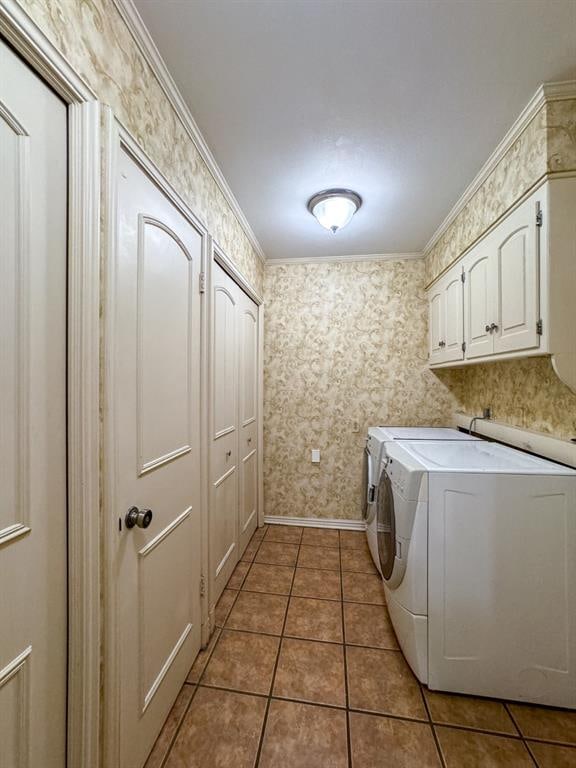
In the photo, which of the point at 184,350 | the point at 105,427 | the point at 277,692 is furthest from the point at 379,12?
the point at 277,692

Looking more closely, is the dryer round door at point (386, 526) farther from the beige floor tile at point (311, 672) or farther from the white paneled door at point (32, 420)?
the white paneled door at point (32, 420)

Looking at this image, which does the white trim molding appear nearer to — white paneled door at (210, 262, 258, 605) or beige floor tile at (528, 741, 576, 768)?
beige floor tile at (528, 741, 576, 768)

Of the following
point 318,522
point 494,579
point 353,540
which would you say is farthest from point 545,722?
point 318,522

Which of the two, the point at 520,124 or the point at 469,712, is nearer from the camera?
the point at 469,712

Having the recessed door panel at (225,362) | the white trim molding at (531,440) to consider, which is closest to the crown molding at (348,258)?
the recessed door panel at (225,362)

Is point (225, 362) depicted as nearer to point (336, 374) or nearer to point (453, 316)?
point (336, 374)

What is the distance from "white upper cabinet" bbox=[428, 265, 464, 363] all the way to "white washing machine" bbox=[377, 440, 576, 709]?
1021 mm

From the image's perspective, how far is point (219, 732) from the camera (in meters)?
1.20

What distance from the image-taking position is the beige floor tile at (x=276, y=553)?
7.75ft

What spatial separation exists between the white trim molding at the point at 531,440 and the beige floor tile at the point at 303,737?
58.0 inches

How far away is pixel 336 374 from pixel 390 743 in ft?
7.37

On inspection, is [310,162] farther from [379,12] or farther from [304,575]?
[304,575]

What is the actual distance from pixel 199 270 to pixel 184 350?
43cm

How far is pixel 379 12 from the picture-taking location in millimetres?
996
